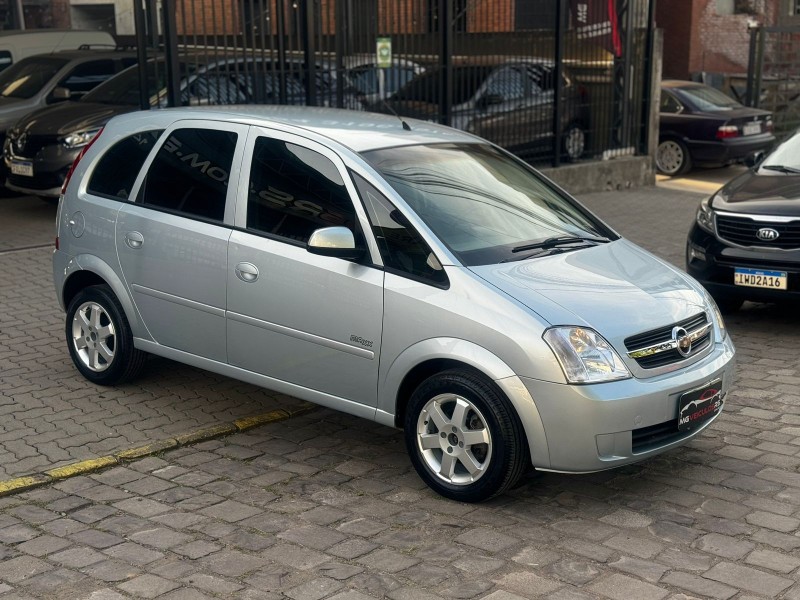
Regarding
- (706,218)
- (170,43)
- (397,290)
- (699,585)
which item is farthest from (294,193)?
(170,43)

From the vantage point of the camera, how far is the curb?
533 centimetres

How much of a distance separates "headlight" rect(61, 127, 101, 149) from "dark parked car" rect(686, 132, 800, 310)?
7072mm

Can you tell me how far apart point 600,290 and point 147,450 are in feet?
8.13

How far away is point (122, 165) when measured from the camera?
21.7 feet

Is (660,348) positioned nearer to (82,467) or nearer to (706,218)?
(82,467)

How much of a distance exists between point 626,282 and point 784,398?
1.96 m

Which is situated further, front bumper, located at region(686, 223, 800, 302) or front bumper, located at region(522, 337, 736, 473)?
front bumper, located at region(686, 223, 800, 302)

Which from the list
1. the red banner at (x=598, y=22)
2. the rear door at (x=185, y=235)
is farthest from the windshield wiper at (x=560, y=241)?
the red banner at (x=598, y=22)

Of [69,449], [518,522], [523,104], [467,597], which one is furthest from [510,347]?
[523,104]

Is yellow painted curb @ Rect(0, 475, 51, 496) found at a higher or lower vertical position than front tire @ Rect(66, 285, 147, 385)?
lower

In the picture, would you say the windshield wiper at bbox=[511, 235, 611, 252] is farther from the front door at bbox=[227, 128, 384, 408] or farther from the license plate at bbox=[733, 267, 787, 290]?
the license plate at bbox=[733, 267, 787, 290]

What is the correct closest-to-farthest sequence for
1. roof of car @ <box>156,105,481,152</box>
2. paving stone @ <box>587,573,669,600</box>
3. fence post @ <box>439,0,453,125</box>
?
paving stone @ <box>587,573,669,600</box> < roof of car @ <box>156,105,481,152</box> < fence post @ <box>439,0,453,125</box>

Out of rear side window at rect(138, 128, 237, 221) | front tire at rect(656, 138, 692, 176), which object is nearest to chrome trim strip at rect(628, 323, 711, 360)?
rear side window at rect(138, 128, 237, 221)

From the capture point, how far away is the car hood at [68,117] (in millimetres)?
12630
